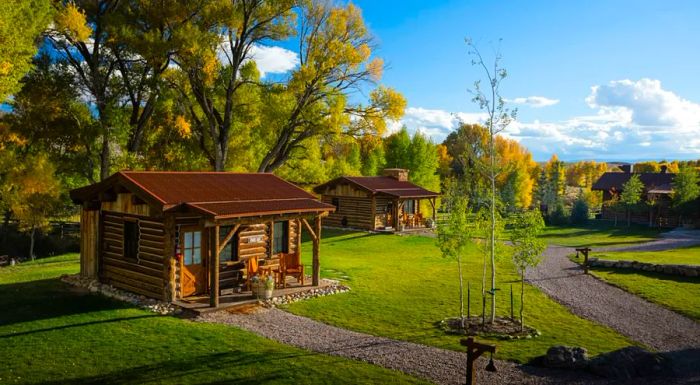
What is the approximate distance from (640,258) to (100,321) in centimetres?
2707

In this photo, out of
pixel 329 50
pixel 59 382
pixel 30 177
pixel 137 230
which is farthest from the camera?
pixel 329 50

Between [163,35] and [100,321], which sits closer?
[100,321]

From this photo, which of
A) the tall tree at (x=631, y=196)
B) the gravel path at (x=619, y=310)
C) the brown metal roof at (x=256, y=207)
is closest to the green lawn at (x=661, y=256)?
the gravel path at (x=619, y=310)

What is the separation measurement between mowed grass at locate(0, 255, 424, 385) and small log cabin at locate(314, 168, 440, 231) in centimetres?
2519

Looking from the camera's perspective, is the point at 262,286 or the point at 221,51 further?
the point at 221,51

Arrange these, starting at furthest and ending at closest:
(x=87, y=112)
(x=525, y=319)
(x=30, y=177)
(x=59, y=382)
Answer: (x=87, y=112), (x=30, y=177), (x=525, y=319), (x=59, y=382)

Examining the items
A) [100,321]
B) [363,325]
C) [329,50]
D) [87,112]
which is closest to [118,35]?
[87,112]

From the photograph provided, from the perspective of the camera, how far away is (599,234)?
45062mm

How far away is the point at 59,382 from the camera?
9812 mm

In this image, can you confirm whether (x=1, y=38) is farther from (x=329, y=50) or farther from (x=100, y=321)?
(x=329, y=50)

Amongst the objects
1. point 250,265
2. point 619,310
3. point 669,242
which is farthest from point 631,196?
point 250,265

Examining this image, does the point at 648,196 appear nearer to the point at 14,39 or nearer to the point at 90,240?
the point at 90,240

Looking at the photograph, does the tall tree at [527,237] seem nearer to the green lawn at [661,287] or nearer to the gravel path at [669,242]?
the green lawn at [661,287]

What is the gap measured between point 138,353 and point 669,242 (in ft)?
125
